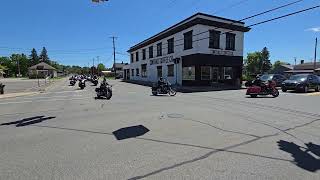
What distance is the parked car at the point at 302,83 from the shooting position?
22.8m

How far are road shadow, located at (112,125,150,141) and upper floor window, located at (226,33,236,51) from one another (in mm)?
26711

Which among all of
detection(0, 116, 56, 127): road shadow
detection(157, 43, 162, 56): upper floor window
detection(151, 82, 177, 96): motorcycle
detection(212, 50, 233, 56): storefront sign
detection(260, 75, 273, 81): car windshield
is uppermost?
detection(157, 43, 162, 56): upper floor window

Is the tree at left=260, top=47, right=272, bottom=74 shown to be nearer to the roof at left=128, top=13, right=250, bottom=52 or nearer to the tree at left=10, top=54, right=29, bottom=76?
the roof at left=128, top=13, right=250, bottom=52

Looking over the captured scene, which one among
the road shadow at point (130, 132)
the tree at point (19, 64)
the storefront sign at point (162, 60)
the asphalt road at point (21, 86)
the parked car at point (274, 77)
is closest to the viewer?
the road shadow at point (130, 132)

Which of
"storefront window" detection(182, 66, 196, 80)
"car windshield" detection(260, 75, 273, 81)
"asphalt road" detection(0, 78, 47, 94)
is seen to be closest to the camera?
"car windshield" detection(260, 75, 273, 81)

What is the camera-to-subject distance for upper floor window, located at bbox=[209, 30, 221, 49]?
31.0 m

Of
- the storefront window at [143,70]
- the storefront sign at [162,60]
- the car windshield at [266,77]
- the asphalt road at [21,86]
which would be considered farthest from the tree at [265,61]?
the asphalt road at [21,86]

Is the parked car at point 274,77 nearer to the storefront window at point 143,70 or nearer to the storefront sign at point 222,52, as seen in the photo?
the storefront sign at point 222,52

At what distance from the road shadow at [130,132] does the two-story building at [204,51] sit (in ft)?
74.3

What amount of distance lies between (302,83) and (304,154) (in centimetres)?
1944

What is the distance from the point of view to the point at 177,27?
112 ft

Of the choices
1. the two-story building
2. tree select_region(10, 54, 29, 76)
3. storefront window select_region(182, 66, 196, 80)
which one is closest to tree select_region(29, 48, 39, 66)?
tree select_region(10, 54, 29, 76)

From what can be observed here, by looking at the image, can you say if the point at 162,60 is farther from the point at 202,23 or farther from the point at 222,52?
the point at 202,23

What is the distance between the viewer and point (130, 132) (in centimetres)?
775
